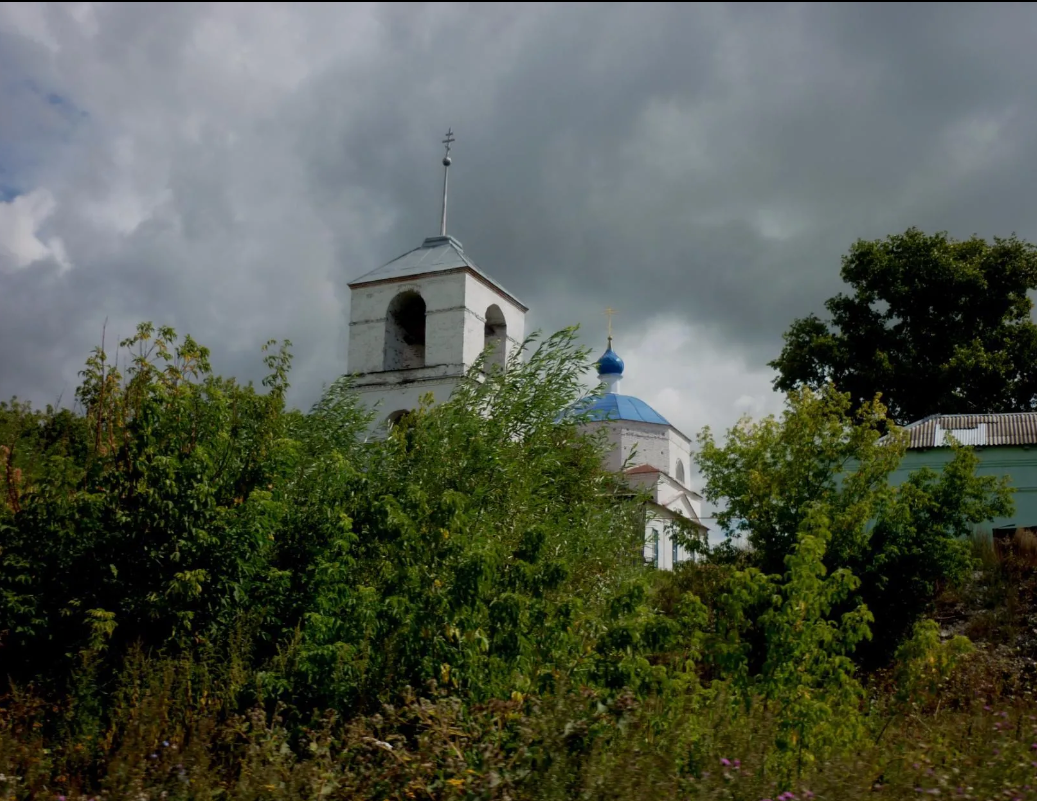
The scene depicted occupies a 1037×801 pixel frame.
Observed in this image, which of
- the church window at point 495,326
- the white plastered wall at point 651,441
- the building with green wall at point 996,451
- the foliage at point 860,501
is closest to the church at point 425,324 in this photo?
the church window at point 495,326

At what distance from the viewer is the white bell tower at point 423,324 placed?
22.1 metres

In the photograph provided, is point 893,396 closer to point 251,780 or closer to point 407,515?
point 407,515

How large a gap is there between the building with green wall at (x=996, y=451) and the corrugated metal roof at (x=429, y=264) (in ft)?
35.5

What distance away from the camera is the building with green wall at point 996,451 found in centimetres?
2419

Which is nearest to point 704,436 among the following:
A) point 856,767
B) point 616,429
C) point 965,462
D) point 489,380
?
point 965,462

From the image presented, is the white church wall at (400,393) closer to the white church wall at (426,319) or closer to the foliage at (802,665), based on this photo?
the white church wall at (426,319)

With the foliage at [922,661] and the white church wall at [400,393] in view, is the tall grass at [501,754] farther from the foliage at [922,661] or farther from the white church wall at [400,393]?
the white church wall at [400,393]

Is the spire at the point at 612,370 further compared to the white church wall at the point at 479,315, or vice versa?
the spire at the point at 612,370

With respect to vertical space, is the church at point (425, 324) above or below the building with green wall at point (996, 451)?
above

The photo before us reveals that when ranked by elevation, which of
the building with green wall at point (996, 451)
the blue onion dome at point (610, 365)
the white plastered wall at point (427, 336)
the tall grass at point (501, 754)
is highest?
the blue onion dome at point (610, 365)

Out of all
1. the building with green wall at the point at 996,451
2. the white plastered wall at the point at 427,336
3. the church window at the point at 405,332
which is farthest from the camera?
the building with green wall at the point at 996,451

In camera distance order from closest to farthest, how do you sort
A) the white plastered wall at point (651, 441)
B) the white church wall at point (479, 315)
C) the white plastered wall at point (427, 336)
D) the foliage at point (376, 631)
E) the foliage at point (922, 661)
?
the foliage at point (376, 631)
the foliage at point (922, 661)
the white plastered wall at point (427, 336)
the white church wall at point (479, 315)
the white plastered wall at point (651, 441)

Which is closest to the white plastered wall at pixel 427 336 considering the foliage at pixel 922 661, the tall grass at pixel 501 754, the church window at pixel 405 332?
the church window at pixel 405 332

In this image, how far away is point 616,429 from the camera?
3641 centimetres
